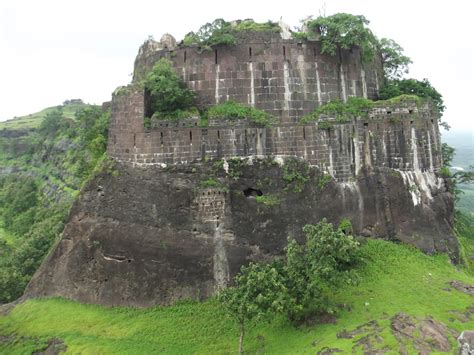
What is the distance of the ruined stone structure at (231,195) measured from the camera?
1955 cm

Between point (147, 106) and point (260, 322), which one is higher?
point (147, 106)

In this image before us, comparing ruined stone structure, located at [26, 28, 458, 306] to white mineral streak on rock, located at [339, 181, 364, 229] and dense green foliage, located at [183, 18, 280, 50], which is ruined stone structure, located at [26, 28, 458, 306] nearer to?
white mineral streak on rock, located at [339, 181, 364, 229]

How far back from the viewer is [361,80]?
22562mm

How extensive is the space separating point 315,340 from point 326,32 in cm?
1497

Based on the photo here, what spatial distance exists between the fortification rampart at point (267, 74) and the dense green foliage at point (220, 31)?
34 centimetres

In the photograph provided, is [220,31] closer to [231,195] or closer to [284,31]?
[284,31]

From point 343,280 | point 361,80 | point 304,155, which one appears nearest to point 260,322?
point 343,280

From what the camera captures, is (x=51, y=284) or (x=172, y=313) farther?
(x=51, y=284)

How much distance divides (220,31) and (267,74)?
3.31 metres

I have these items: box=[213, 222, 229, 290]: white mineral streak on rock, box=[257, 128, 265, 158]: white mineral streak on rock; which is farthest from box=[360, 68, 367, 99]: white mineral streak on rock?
box=[213, 222, 229, 290]: white mineral streak on rock

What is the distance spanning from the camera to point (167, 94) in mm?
20500

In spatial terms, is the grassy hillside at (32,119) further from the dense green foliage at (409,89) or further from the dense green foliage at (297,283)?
the dense green foliage at (297,283)

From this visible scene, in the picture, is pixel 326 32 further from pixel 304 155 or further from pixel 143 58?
pixel 143 58

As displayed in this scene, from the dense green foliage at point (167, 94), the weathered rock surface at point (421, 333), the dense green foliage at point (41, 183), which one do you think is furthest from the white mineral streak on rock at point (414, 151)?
the dense green foliage at point (41, 183)
